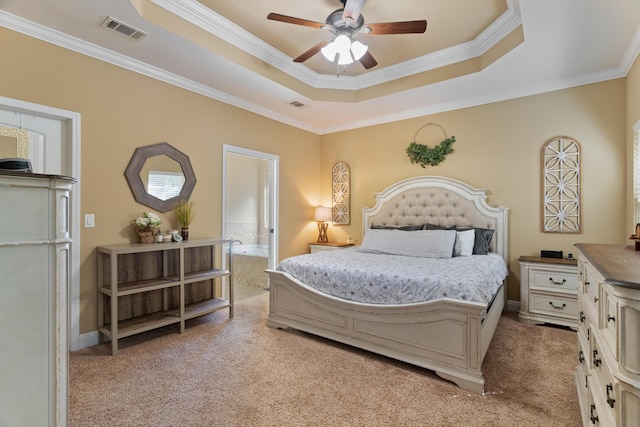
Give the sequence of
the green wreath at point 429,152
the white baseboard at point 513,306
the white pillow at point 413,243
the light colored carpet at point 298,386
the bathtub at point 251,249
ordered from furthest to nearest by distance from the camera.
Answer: the bathtub at point 251,249, the green wreath at point 429,152, the white baseboard at point 513,306, the white pillow at point 413,243, the light colored carpet at point 298,386

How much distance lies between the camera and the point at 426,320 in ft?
7.72

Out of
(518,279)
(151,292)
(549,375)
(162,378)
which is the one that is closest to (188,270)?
(151,292)

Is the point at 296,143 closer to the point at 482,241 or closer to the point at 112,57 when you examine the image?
the point at 112,57

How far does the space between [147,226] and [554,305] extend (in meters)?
4.24

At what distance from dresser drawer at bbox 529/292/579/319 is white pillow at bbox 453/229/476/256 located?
0.78m

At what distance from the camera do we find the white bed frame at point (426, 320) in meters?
2.18

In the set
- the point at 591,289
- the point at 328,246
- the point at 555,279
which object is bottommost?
the point at 555,279

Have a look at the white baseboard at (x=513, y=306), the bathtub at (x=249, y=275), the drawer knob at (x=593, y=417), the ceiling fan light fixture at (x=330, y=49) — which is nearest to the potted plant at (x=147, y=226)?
the bathtub at (x=249, y=275)

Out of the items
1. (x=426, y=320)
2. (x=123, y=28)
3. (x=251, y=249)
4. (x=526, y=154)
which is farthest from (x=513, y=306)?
(x=123, y=28)

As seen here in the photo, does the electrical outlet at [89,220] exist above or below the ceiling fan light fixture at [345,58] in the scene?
below

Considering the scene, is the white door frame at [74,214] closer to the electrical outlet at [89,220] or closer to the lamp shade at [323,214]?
the electrical outlet at [89,220]

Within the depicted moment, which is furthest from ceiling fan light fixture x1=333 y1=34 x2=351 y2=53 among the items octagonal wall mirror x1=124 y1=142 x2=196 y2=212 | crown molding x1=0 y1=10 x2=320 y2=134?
octagonal wall mirror x1=124 y1=142 x2=196 y2=212

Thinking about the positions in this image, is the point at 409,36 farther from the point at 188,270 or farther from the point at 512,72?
the point at 188,270

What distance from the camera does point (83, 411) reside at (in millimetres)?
1930
